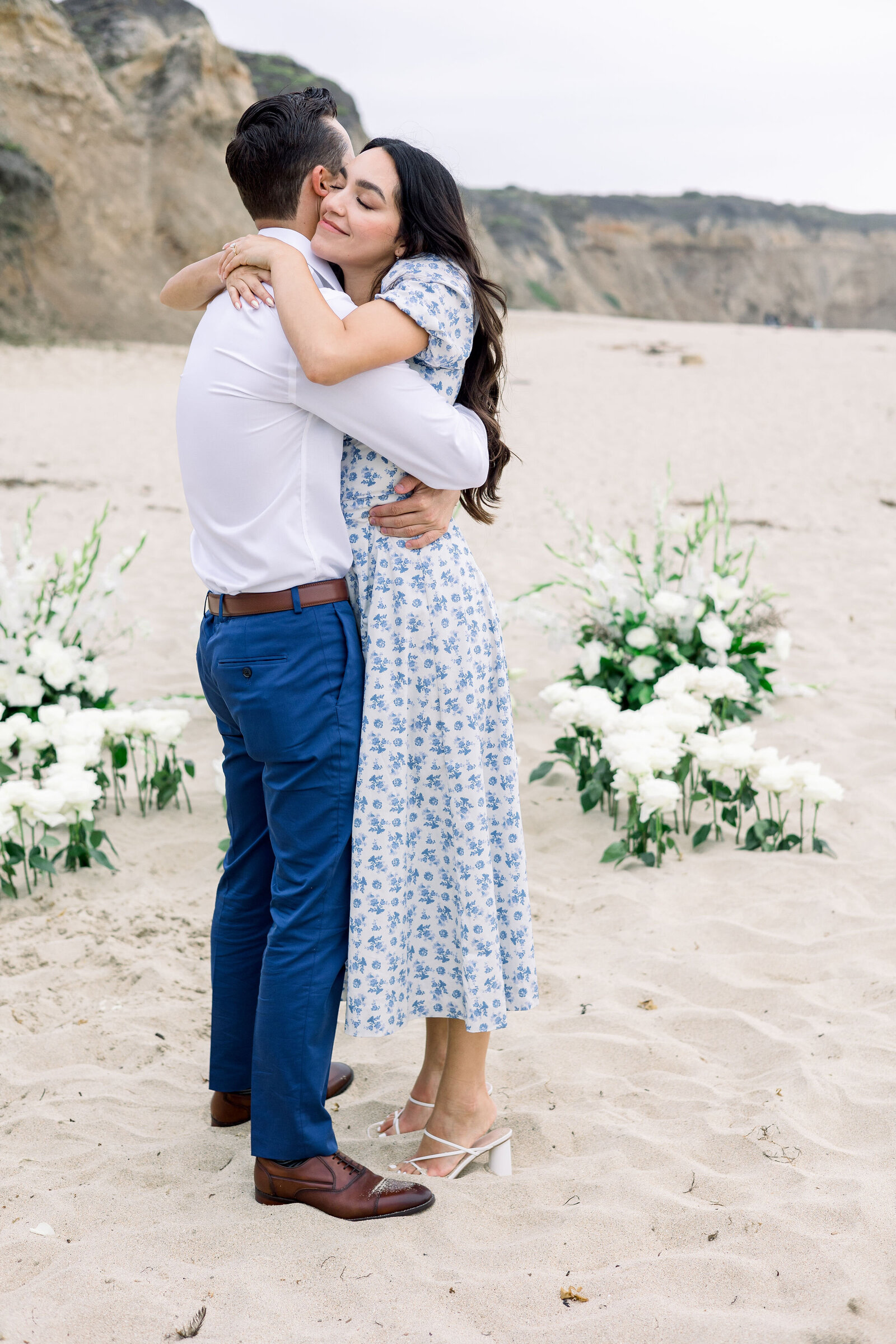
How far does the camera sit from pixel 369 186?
1.91 metres

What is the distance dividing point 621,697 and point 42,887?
2.20 metres

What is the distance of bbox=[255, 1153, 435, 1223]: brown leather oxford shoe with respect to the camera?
2018mm

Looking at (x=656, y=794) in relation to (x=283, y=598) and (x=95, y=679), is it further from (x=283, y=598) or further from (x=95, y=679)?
(x=95, y=679)

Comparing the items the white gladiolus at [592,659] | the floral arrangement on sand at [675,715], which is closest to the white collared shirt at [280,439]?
the floral arrangement on sand at [675,715]

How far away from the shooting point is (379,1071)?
2609 millimetres

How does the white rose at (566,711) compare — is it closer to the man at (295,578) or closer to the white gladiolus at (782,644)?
the white gladiolus at (782,644)

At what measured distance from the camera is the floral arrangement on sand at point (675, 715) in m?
3.42

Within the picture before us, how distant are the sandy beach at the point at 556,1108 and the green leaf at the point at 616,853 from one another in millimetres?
61

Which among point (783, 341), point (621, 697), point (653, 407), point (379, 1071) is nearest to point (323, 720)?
point (379, 1071)

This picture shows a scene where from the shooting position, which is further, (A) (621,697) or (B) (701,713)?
(A) (621,697)

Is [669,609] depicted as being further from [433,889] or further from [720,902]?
[433,889]

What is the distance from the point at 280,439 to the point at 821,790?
213 cm

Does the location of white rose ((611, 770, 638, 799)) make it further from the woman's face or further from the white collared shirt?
the woman's face

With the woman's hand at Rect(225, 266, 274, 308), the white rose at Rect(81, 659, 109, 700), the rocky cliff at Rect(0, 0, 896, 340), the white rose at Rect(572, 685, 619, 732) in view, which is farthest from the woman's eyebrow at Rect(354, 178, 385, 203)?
the rocky cliff at Rect(0, 0, 896, 340)
